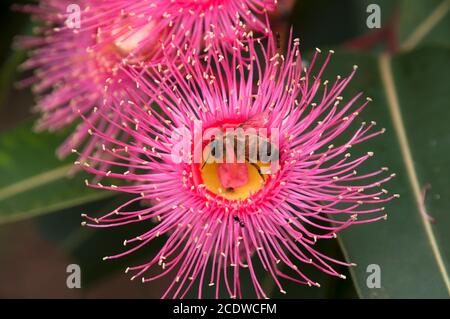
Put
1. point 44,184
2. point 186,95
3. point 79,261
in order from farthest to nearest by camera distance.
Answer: point 79,261 → point 44,184 → point 186,95

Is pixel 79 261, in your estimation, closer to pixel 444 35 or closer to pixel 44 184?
pixel 44 184

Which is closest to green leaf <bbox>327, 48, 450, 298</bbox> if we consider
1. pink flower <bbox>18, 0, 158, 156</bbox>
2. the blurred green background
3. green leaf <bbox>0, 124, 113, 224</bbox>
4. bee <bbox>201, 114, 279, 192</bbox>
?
the blurred green background
